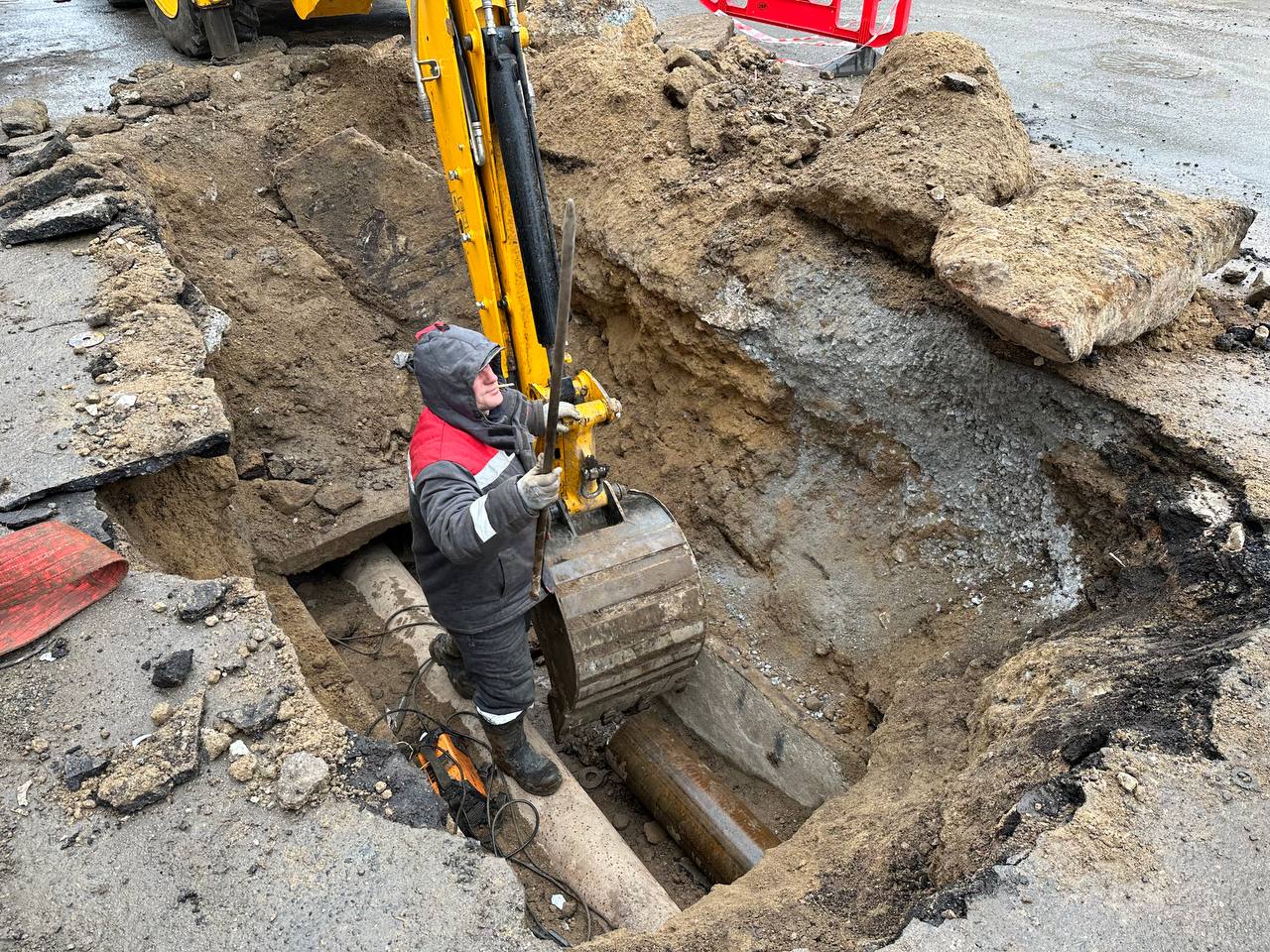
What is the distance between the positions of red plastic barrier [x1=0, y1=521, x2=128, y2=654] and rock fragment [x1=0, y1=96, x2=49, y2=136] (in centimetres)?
427

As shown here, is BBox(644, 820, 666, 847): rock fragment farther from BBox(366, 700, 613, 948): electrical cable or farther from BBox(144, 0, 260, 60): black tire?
BBox(144, 0, 260, 60): black tire

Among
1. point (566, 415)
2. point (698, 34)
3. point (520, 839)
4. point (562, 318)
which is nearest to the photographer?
point (562, 318)

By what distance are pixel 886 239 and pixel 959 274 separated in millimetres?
853

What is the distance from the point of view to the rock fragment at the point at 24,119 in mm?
5996

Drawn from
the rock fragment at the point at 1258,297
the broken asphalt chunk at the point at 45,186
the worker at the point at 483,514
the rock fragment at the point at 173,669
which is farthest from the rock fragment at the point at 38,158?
the rock fragment at the point at 1258,297

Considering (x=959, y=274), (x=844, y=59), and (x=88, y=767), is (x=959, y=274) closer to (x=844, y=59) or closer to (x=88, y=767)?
(x=88, y=767)

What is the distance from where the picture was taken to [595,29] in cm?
716

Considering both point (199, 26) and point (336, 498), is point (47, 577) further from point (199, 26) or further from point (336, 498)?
point (199, 26)

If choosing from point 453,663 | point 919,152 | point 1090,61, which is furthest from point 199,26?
point 1090,61

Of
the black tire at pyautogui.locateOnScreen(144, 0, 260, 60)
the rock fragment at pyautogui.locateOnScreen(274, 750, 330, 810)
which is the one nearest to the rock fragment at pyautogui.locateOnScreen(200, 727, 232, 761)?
the rock fragment at pyautogui.locateOnScreen(274, 750, 330, 810)

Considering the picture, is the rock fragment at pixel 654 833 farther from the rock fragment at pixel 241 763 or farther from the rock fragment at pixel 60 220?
the rock fragment at pixel 60 220

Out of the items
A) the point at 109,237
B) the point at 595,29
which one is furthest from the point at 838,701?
the point at 595,29

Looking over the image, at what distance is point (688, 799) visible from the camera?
13.3 feet

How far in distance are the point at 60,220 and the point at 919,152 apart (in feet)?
15.3
